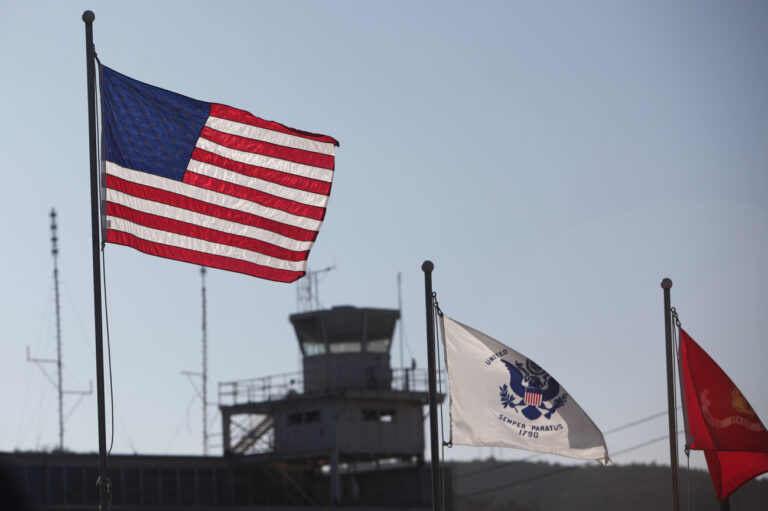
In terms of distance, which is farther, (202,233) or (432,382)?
(432,382)

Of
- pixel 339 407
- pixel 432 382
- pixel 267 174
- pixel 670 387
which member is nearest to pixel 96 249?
pixel 267 174

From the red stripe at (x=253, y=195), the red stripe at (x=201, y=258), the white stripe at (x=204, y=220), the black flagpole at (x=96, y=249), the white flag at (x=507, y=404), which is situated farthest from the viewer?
the white flag at (x=507, y=404)

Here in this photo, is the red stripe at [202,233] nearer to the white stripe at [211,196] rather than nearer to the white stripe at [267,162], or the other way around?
the white stripe at [211,196]

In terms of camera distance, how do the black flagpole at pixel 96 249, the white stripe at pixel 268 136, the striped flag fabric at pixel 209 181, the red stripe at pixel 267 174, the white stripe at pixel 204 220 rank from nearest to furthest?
the black flagpole at pixel 96 249, the white stripe at pixel 204 220, the striped flag fabric at pixel 209 181, the red stripe at pixel 267 174, the white stripe at pixel 268 136

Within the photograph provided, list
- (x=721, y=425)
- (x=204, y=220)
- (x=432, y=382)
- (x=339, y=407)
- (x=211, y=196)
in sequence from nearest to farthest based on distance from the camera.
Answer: (x=204, y=220) < (x=211, y=196) < (x=432, y=382) < (x=721, y=425) < (x=339, y=407)

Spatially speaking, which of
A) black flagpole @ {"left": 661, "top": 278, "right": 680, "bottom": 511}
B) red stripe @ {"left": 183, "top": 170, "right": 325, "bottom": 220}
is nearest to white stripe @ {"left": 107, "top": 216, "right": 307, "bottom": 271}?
red stripe @ {"left": 183, "top": 170, "right": 325, "bottom": 220}

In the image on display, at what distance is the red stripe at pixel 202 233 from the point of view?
15508 mm

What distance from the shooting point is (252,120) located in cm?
1706

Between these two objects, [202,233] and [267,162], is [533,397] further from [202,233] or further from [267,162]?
[202,233]

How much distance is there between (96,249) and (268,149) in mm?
3305

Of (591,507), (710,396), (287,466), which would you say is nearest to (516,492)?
(591,507)

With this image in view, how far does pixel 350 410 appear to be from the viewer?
6462 cm

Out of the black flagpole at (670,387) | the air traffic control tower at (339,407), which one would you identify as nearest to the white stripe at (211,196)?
the black flagpole at (670,387)

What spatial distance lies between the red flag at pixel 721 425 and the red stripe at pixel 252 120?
7.19m
